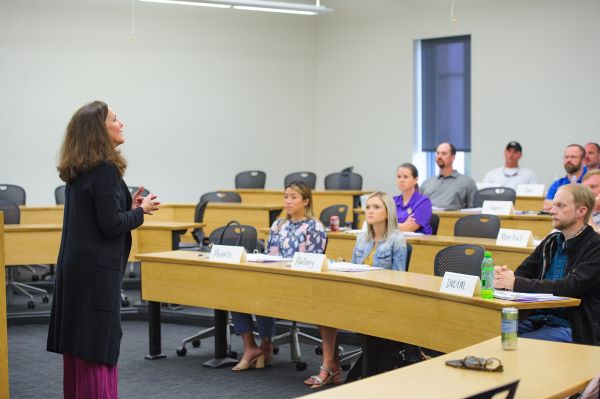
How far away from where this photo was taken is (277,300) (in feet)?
17.6

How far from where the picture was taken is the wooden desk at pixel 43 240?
24.8ft

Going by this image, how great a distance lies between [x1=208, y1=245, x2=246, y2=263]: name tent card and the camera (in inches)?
223

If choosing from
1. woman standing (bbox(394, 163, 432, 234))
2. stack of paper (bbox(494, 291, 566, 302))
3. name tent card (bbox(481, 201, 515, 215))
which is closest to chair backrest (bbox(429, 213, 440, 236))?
woman standing (bbox(394, 163, 432, 234))

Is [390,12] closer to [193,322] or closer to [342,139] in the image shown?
[342,139]

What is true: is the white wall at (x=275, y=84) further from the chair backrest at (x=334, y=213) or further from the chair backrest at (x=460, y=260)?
the chair backrest at (x=460, y=260)

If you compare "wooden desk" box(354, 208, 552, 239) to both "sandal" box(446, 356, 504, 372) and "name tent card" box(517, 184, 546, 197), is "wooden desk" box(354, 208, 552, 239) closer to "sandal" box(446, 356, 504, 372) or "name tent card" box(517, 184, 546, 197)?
"name tent card" box(517, 184, 546, 197)

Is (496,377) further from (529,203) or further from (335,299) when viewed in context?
(529,203)

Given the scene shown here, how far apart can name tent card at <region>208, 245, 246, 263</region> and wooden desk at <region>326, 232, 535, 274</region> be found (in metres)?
1.48

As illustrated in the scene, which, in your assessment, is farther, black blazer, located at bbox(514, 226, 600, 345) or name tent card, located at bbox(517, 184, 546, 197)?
name tent card, located at bbox(517, 184, 546, 197)

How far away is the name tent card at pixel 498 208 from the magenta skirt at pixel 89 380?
15.8 feet

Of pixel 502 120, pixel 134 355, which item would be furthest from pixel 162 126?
pixel 134 355

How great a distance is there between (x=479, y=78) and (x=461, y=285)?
798 centimetres

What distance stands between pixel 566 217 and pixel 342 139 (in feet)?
30.0

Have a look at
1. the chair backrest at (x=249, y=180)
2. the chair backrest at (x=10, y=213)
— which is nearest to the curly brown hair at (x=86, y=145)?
the chair backrest at (x=10, y=213)
